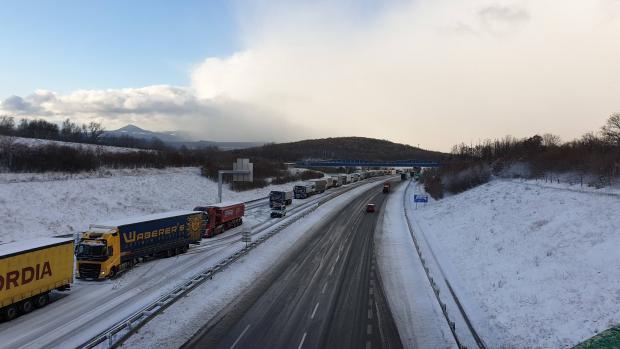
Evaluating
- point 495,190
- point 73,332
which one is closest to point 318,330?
point 73,332

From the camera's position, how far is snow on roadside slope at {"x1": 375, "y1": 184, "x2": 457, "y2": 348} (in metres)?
19.2

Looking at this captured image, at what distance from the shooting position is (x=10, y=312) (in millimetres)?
21188

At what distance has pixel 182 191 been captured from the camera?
2847 inches

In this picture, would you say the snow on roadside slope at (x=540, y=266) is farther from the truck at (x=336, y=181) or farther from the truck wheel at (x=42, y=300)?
the truck at (x=336, y=181)

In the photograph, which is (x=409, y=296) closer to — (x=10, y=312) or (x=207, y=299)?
(x=207, y=299)

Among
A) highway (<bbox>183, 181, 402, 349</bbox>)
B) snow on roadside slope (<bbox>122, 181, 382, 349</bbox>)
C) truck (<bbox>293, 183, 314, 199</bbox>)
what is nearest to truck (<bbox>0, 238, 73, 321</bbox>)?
snow on roadside slope (<bbox>122, 181, 382, 349</bbox>)

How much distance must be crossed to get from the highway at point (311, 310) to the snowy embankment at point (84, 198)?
25075 millimetres

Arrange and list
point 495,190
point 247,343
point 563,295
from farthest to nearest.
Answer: point 495,190, point 563,295, point 247,343

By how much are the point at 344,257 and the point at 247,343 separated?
60.1ft

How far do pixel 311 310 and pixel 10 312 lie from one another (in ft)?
50.2

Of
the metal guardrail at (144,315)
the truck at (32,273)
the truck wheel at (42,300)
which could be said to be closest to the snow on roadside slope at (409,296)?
the metal guardrail at (144,315)

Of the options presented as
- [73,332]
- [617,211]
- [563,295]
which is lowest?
[73,332]

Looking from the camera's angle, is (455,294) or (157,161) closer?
(455,294)

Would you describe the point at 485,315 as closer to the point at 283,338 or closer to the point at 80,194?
the point at 283,338
